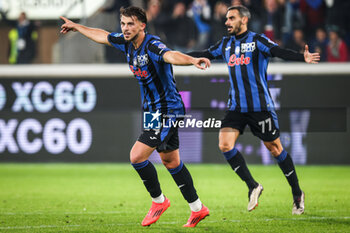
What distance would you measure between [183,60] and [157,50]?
1.59 feet

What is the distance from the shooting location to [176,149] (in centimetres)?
595

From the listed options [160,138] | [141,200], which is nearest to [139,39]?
[160,138]

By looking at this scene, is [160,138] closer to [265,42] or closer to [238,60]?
[238,60]

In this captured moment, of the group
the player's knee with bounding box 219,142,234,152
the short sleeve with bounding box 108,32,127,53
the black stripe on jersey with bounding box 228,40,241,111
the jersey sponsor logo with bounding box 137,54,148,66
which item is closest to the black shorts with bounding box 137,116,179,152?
the jersey sponsor logo with bounding box 137,54,148,66

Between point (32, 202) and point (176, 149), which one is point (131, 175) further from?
point (176, 149)

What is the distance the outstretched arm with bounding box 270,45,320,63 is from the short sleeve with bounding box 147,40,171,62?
1.39m

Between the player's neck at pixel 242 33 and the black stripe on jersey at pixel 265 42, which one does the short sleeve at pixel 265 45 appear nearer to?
the black stripe on jersey at pixel 265 42

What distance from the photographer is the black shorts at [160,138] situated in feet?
18.8

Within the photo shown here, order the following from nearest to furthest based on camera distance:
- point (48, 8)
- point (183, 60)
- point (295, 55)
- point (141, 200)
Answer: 1. point (183, 60)
2. point (295, 55)
3. point (141, 200)
4. point (48, 8)

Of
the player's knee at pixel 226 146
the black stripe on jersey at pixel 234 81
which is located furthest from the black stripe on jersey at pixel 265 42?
the player's knee at pixel 226 146

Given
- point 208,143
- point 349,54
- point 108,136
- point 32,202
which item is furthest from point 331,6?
point 32,202

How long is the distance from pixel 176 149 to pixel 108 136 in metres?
6.23

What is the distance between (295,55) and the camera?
6176mm

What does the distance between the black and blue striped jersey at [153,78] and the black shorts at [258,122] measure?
103 cm
